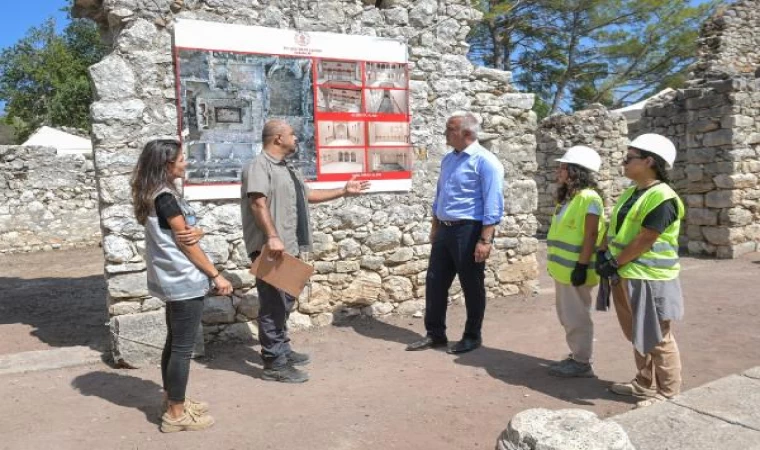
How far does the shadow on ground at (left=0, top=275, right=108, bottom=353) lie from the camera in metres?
5.22

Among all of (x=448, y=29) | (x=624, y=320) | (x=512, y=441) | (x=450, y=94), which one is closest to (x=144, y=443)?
(x=512, y=441)

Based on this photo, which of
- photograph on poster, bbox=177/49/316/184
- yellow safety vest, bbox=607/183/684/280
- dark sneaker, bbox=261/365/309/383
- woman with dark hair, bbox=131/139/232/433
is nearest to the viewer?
woman with dark hair, bbox=131/139/232/433

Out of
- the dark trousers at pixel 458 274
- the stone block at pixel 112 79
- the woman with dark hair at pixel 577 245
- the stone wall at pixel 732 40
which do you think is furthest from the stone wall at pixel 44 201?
the stone wall at pixel 732 40

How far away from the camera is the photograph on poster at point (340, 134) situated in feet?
17.0

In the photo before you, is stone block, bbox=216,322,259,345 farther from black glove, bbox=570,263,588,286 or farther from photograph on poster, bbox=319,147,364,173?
black glove, bbox=570,263,588,286

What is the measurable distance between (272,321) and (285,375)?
0.38 m

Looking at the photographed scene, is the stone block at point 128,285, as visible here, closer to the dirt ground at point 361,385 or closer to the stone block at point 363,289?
the dirt ground at point 361,385

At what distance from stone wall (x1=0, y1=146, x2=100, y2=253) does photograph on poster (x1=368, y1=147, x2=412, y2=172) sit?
873cm

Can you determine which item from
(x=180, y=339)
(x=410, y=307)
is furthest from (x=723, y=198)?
(x=180, y=339)

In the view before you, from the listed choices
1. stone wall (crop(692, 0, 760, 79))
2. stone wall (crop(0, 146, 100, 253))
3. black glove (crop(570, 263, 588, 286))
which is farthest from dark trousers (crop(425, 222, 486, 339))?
stone wall (crop(0, 146, 100, 253))

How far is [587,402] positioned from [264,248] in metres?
2.26

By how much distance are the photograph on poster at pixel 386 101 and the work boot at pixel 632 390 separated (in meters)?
3.09

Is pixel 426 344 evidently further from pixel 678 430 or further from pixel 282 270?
pixel 678 430

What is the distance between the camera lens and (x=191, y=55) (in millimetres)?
4531
